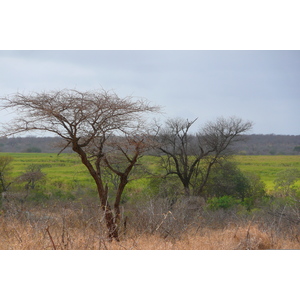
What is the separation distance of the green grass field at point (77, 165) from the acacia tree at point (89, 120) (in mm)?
883

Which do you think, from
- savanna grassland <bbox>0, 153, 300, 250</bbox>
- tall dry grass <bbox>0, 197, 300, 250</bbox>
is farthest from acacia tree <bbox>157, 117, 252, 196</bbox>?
tall dry grass <bbox>0, 197, 300, 250</bbox>

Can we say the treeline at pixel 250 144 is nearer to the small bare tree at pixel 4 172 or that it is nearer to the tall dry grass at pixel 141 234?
the small bare tree at pixel 4 172

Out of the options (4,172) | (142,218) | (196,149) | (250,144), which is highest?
(250,144)

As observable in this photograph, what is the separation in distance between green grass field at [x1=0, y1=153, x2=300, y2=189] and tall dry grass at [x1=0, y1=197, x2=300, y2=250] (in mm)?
676

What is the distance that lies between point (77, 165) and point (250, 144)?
8.79 feet

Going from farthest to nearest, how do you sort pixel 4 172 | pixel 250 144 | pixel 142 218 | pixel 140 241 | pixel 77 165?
pixel 4 172 → pixel 77 165 → pixel 250 144 → pixel 142 218 → pixel 140 241

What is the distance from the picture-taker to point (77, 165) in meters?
5.96

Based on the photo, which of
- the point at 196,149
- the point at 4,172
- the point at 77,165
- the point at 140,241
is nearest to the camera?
the point at 140,241

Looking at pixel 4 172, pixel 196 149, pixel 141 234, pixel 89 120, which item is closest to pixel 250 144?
pixel 196 149

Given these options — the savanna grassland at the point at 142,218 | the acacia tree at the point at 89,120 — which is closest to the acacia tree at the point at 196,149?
the savanna grassland at the point at 142,218

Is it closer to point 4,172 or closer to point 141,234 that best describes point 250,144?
point 141,234

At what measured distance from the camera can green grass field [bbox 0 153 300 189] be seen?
5570 millimetres
